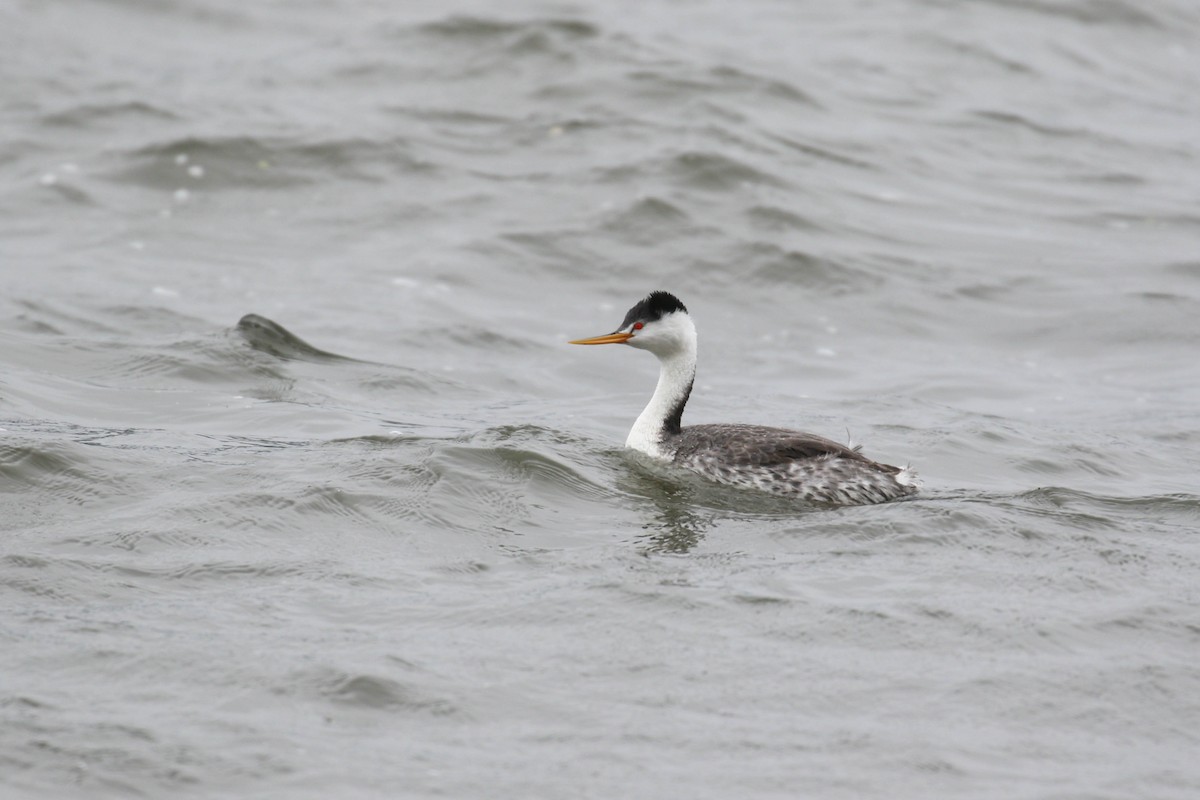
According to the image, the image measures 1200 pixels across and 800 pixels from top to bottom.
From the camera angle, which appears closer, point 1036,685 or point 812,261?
point 1036,685

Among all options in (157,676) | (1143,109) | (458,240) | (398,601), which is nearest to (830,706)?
(398,601)

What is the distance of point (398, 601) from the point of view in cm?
750

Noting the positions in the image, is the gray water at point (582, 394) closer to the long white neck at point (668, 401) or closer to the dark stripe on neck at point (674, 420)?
the long white neck at point (668, 401)

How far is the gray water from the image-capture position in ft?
21.2

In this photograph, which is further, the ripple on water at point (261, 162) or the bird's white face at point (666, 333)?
the ripple on water at point (261, 162)

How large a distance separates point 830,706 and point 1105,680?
1.30m

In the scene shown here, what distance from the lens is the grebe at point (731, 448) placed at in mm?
9523

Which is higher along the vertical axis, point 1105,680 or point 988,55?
point 988,55

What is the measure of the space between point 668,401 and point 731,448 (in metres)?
0.81

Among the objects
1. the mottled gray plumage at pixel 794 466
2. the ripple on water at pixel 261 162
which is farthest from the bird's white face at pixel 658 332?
the ripple on water at pixel 261 162

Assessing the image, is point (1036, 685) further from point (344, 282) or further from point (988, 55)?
point (988, 55)

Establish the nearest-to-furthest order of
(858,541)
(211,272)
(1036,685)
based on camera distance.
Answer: (1036,685), (858,541), (211,272)

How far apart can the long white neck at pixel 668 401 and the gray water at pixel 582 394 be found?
9.8 inches

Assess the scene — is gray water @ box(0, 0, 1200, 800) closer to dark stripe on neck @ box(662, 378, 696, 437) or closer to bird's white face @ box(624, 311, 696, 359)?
dark stripe on neck @ box(662, 378, 696, 437)
